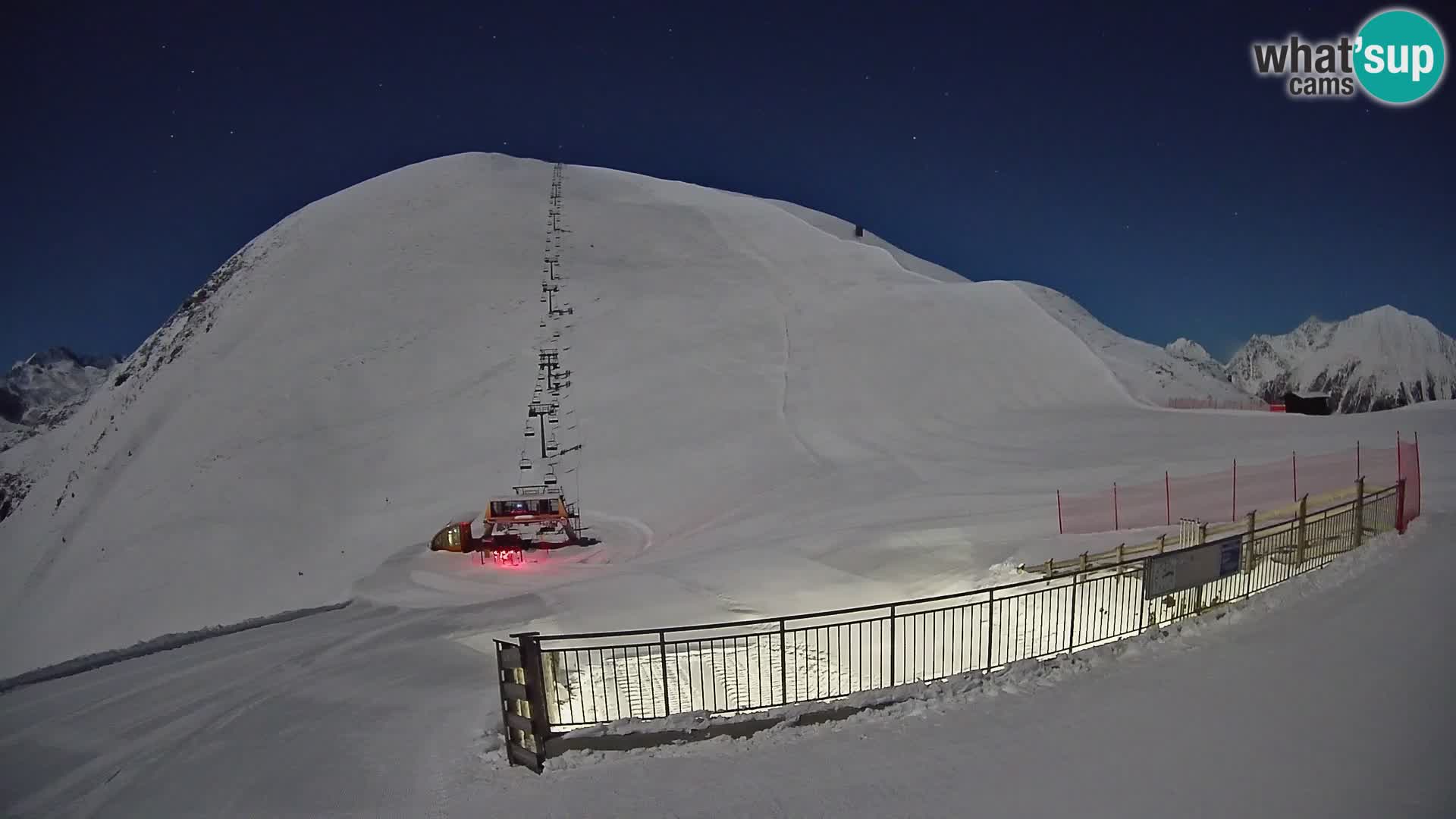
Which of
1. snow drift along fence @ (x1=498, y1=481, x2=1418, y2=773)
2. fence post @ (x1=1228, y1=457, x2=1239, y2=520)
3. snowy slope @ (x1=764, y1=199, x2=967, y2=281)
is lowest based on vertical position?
snow drift along fence @ (x1=498, y1=481, x2=1418, y2=773)

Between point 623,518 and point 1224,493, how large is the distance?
18150 mm

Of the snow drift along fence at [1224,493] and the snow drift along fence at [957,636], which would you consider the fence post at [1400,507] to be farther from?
the snow drift along fence at [1224,493]

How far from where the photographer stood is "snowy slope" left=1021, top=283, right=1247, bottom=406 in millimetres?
34094

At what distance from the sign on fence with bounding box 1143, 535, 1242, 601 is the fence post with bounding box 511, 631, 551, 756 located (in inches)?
299

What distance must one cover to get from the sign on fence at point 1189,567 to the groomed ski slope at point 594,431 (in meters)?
6.20

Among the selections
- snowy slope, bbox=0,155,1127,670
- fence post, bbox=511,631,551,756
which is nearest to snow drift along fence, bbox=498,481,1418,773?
fence post, bbox=511,631,551,756

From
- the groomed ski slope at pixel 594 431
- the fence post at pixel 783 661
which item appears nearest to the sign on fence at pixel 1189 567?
the fence post at pixel 783 661

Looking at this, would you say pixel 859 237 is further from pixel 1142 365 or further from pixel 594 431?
pixel 594 431

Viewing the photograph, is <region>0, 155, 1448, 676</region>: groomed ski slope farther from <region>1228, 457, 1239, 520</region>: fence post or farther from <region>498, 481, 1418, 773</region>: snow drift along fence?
<region>1228, 457, 1239, 520</region>: fence post

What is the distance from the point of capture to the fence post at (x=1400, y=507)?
42.8ft

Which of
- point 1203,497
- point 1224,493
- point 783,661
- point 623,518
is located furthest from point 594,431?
point 783,661

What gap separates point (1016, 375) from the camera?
3362 centimetres

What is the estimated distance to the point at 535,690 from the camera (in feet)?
24.4

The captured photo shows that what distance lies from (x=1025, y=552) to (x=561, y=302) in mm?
29703
